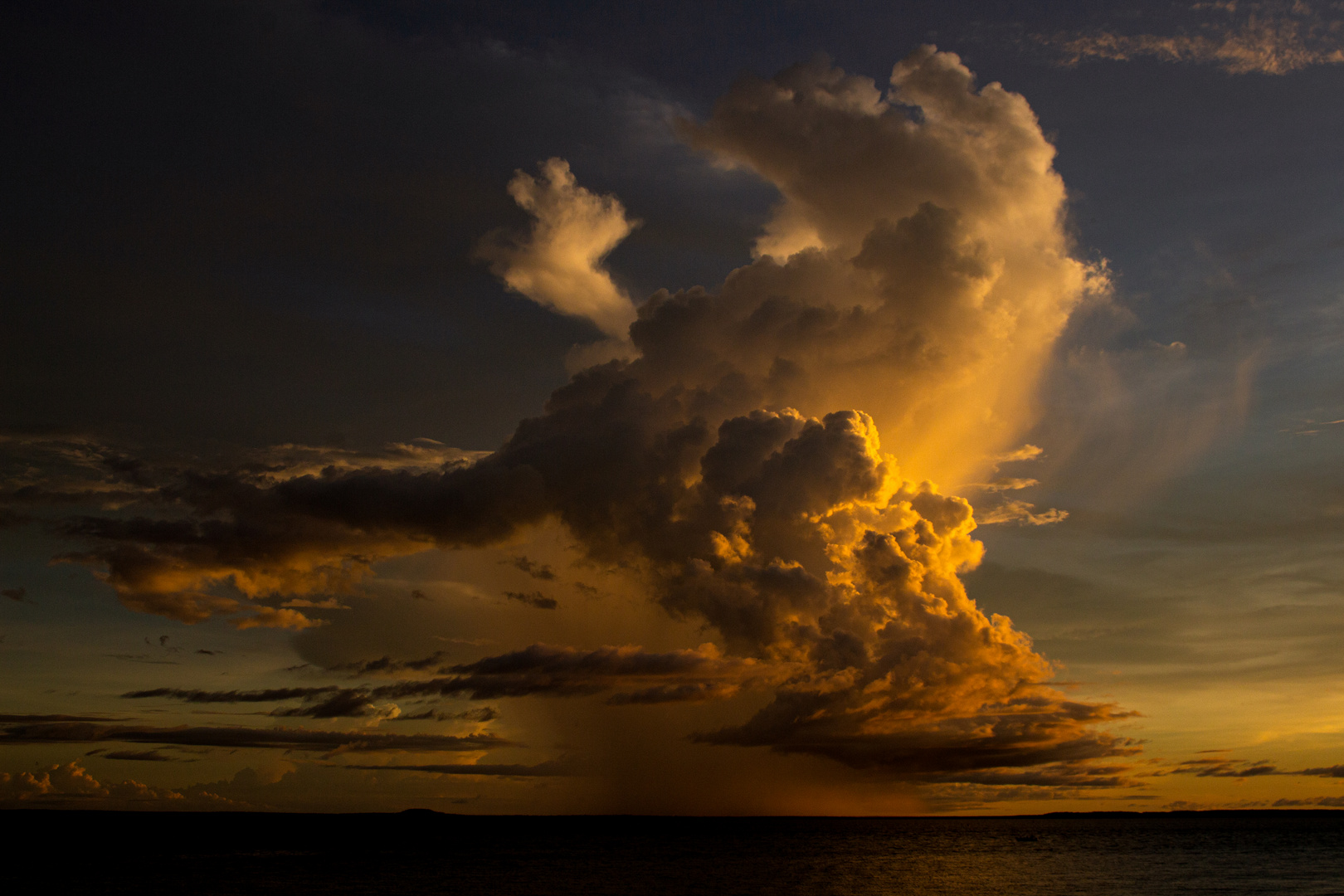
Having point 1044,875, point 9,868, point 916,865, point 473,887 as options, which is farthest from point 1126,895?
point 9,868

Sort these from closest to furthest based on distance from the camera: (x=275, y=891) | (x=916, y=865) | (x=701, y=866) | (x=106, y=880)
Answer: (x=275, y=891), (x=106, y=880), (x=701, y=866), (x=916, y=865)

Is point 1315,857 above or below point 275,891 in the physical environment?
→ below

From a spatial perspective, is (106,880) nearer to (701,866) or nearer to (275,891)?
(275,891)

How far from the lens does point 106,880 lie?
429ft

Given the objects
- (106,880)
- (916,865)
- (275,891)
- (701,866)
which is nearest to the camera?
(275,891)

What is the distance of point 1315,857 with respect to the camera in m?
196

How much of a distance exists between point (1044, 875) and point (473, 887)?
97049 mm

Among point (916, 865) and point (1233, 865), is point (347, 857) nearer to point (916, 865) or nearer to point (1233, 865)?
point (916, 865)

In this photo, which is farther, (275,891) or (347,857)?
(347,857)

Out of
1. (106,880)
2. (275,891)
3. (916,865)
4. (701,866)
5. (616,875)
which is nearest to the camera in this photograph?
(275,891)

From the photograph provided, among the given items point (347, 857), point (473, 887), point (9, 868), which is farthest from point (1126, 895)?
point (9, 868)

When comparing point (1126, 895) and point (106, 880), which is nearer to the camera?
point (1126, 895)

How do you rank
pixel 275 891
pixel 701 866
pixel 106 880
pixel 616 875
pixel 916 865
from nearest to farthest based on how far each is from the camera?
pixel 275 891, pixel 106 880, pixel 616 875, pixel 701 866, pixel 916 865

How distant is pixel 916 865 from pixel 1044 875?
3599cm
